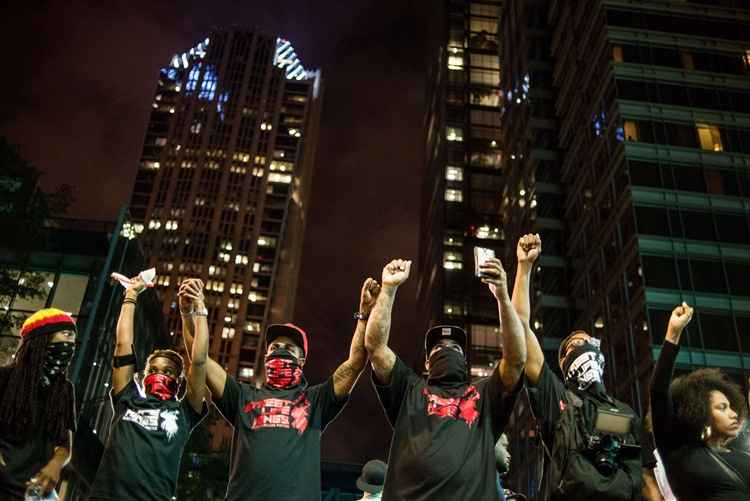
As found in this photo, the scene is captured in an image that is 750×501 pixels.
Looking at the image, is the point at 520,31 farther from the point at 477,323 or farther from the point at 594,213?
the point at 477,323

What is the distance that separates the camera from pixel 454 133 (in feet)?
309

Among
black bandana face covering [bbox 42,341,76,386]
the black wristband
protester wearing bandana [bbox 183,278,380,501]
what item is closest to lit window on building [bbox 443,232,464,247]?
the black wristband

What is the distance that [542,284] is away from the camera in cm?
5412

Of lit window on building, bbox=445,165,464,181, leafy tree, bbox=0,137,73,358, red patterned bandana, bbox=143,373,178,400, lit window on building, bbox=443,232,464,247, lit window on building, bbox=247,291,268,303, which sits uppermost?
lit window on building, bbox=445,165,464,181

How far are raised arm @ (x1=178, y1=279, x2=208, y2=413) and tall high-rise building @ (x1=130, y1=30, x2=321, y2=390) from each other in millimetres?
115518

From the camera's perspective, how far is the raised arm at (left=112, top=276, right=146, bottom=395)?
6.30 m

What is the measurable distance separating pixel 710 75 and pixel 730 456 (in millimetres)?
43841

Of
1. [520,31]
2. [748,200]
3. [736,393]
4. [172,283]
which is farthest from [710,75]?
[172,283]

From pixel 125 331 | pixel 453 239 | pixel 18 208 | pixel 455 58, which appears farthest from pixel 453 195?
pixel 125 331

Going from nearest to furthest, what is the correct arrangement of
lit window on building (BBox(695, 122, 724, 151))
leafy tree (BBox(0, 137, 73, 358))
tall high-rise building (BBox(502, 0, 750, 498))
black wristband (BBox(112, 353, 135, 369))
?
black wristband (BBox(112, 353, 135, 369)) → leafy tree (BBox(0, 137, 73, 358)) → tall high-rise building (BBox(502, 0, 750, 498)) → lit window on building (BBox(695, 122, 724, 151))

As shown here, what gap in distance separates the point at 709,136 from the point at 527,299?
40.5 meters

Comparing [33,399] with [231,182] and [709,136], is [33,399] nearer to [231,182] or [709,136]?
[709,136]

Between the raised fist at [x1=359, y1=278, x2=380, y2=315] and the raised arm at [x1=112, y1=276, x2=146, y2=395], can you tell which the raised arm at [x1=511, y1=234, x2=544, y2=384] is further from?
the raised arm at [x1=112, y1=276, x2=146, y2=395]

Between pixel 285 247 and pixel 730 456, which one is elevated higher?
pixel 285 247
